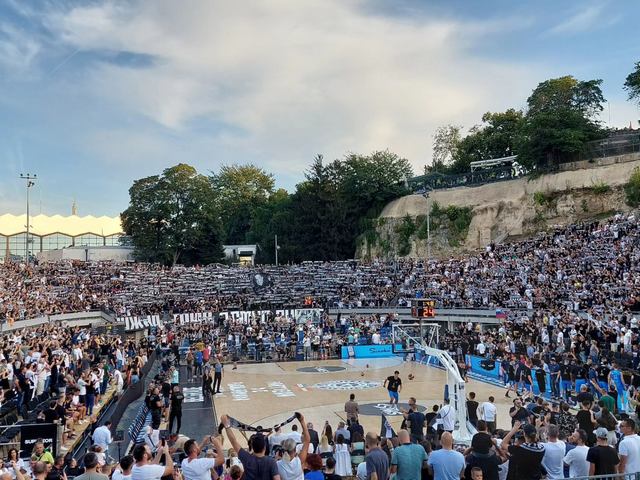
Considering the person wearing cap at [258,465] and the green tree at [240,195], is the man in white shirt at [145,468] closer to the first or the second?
the person wearing cap at [258,465]

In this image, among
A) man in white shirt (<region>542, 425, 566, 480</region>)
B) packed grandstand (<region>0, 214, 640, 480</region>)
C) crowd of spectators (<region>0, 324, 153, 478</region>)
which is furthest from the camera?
crowd of spectators (<region>0, 324, 153, 478</region>)

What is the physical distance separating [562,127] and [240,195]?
51.9 meters

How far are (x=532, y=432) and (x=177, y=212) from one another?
210 ft

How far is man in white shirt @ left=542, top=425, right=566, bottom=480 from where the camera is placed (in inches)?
296

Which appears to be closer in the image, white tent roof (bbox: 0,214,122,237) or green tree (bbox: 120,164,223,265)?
green tree (bbox: 120,164,223,265)

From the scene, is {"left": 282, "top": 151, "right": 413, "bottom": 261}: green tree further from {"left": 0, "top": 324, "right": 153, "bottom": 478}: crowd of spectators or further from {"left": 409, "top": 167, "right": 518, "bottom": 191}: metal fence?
{"left": 0, "top": 324, "right": 153, "bottom": 478}: crowd of spectators

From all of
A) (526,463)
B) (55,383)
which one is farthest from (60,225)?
(526,463)

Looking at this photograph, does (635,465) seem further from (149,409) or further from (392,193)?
(392,193)

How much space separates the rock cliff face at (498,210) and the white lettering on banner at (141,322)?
26.9 m

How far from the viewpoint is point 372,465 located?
23.9 feet

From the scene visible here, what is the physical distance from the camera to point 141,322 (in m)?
37.2

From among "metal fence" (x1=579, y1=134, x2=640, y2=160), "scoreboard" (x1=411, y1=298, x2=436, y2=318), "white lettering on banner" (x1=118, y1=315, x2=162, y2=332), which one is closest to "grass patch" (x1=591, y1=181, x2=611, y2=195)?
"metal fence" (x1=579, y1=134, x2=640, y2=160)

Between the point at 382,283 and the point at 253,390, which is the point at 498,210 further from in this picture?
the point at 253,390

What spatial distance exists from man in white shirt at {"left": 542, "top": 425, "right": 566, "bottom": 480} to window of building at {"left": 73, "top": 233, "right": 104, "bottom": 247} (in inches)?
3860
